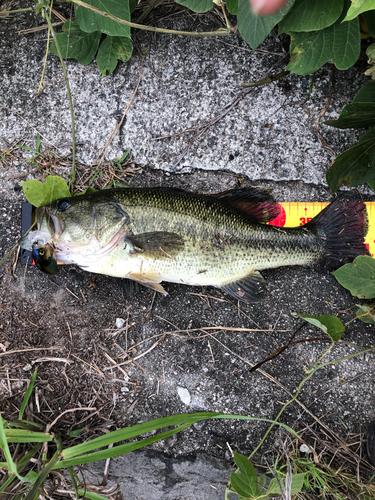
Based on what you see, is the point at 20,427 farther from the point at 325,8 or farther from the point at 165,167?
the point at 325,8

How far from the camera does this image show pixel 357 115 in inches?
103

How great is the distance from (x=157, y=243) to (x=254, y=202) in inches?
37.4

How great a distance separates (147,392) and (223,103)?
2.75m

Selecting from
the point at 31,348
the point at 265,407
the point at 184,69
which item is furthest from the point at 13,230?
the point at 265,407

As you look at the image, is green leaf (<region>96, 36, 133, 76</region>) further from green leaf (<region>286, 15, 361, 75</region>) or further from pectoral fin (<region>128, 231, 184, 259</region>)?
pectoral fin (<region>128, 231, 184, 259</region>)

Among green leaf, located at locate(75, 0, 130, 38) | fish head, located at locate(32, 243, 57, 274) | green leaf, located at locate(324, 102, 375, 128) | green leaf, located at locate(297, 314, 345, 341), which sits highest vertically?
green leaf, located at locate(75, 0, 130, 38)

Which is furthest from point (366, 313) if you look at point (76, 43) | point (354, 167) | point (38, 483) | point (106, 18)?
point (76, 43)

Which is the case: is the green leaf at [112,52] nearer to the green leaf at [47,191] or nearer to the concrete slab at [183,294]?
the concrete slab at [183,294]

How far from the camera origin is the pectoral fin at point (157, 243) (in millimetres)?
2795

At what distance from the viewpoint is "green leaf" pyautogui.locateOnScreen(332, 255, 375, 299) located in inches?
115

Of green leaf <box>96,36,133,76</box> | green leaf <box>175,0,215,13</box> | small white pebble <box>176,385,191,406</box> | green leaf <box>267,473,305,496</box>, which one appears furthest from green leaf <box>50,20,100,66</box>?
green leaf <box>267,473,305,496</box>

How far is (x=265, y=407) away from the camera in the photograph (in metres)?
3.15

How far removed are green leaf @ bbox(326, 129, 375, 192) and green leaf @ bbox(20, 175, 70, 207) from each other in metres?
2.25

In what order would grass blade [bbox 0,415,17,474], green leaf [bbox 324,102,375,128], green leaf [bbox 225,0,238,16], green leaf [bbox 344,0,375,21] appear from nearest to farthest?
green leaf [bbox 344,0,375,21], grass blade [bbox 0,415,17,474], green leaf [bbox 324,102,375,128], green leaf [bbox 225,0,238,16]
